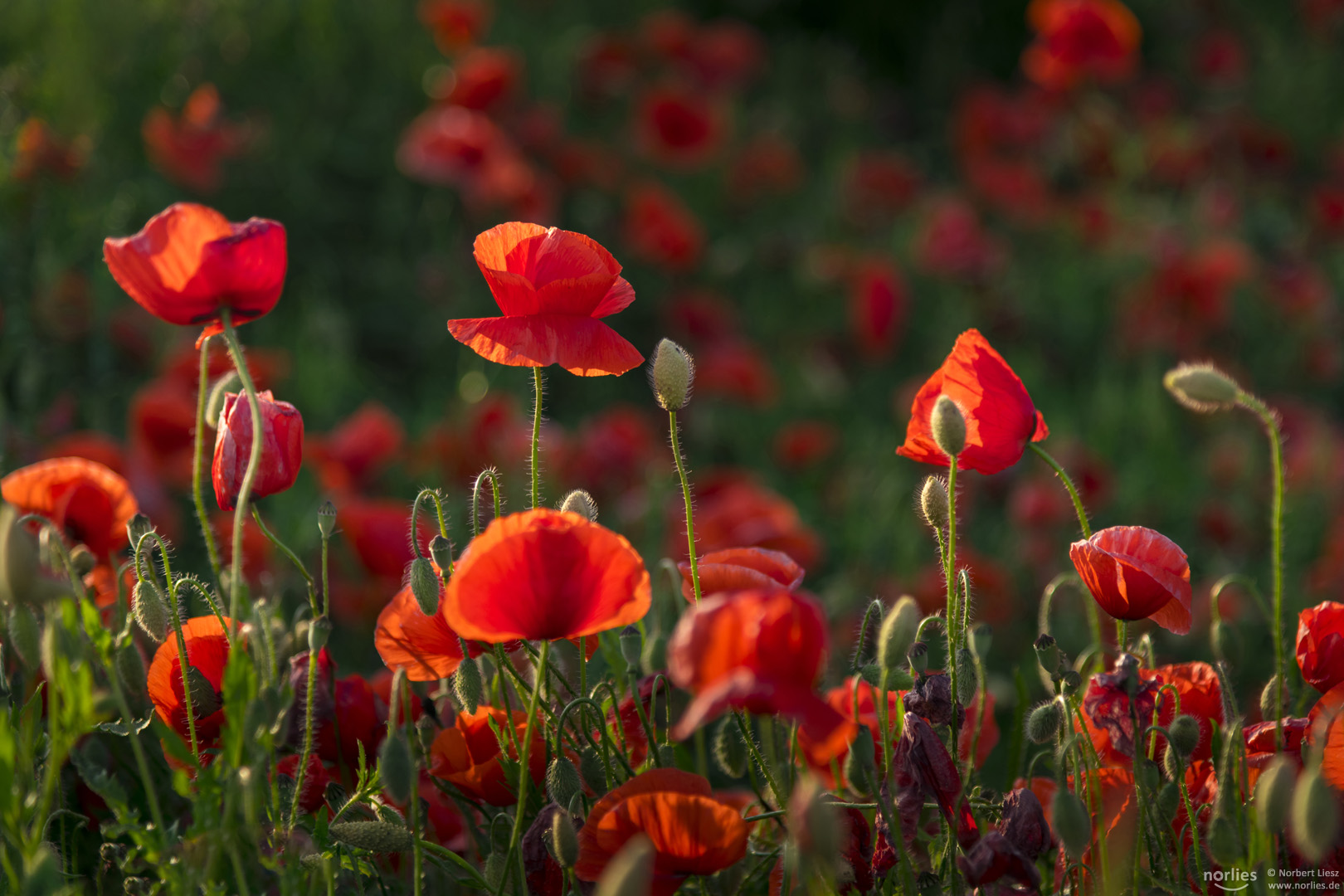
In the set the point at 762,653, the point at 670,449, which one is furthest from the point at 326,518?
the point at 670,449

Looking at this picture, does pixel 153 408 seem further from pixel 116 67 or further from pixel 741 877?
pixel 116 67

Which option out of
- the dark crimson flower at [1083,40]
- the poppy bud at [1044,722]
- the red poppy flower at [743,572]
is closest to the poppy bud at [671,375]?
the red poppy flower at [743,572]

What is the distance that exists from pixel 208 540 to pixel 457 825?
1.09 feet

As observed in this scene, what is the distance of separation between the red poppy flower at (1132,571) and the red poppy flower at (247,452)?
0.58m

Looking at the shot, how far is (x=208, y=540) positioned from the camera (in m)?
0.90

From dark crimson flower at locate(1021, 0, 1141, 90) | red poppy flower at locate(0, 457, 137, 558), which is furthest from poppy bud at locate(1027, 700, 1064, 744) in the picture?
dark crimson flower at locate(1021, 0, 1141, 90)

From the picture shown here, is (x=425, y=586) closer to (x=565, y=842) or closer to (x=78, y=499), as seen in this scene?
(x=565, y=842)

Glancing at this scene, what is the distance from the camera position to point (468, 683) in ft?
2.83

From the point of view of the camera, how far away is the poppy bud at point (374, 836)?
2.64 ft

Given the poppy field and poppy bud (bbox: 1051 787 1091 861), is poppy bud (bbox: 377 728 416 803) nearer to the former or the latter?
the poppy field

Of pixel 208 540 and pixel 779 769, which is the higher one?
pixel 208 540

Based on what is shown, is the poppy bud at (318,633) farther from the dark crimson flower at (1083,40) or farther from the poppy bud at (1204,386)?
the dark crimson flower at (1083,40)

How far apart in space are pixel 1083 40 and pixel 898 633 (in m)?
3.48

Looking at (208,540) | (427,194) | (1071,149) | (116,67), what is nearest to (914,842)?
(208,540)
